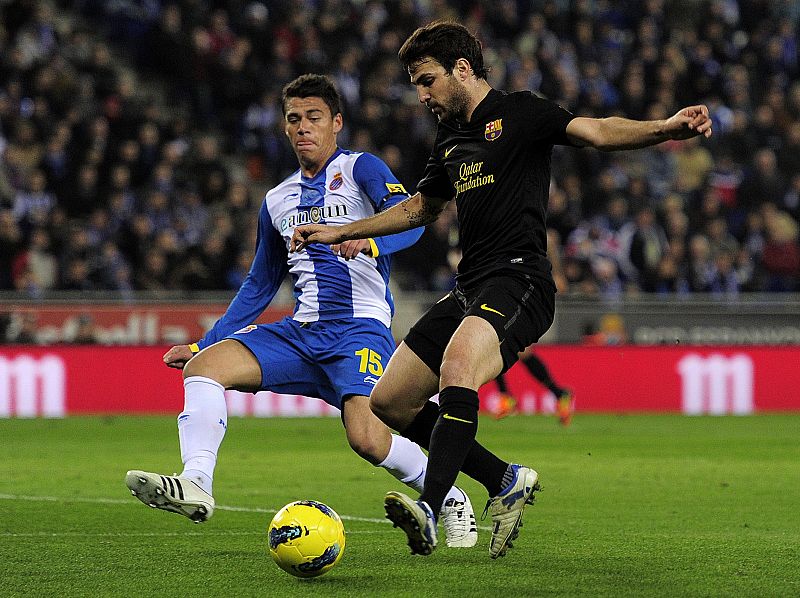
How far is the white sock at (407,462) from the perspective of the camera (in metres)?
6.50

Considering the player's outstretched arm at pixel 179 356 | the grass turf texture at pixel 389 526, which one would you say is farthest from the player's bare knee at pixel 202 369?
the grass turf texture at pixel 389 526

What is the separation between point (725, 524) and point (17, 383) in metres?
10.2

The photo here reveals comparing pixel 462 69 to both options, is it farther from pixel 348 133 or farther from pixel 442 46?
pixel 348 133

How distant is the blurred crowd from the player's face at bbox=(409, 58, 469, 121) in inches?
416

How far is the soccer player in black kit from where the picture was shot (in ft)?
17.8

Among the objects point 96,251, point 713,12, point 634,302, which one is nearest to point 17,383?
point 96,251

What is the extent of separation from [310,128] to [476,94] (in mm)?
1456

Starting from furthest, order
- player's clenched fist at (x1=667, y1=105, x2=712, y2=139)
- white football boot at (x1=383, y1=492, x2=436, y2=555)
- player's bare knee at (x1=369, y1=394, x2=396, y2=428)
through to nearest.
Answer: player's bare knee at (x1=369, y1=394, x2=396, y2=428) < player's clenched fist at (x1=667, y1=105, x2=712, y2=139) < white football boot at (x1=383, y1=492, x2=436, y2=555)

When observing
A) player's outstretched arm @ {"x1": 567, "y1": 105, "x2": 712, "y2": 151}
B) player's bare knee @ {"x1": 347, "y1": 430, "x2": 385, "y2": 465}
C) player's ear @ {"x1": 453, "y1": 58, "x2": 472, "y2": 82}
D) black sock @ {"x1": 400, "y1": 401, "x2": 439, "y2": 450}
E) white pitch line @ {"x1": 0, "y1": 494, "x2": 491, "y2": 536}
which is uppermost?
player's ear @ {"x1": 453, "y1": 58, "x2": 472, "y2": 82}

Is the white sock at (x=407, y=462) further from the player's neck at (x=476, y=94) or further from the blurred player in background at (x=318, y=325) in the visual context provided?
the player's neck at (x=476, y=94)

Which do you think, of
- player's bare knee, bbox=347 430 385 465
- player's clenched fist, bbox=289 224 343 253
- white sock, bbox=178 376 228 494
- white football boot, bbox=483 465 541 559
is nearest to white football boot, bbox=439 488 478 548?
player's bare knee, bbox=347 430 385 465

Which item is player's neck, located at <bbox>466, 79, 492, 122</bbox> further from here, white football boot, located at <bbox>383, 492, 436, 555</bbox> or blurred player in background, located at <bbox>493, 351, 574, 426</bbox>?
blurred player in background, located at <bbox>493, 351, 574, 426</bbox>

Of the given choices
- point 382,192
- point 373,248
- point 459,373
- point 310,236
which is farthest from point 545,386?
point 459,373

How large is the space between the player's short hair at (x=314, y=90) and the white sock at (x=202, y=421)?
159 centimetres
